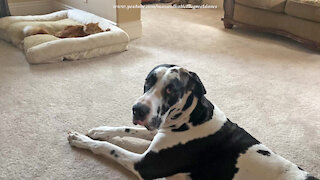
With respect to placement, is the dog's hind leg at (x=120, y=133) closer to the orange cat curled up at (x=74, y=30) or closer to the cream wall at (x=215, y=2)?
the orange cat curled up at (x=74, y=30)

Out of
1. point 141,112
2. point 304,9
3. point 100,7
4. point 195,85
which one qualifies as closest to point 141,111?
point 141,112

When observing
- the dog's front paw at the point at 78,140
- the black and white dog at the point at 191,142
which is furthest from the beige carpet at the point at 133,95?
the black and white dog at the point at 191,142

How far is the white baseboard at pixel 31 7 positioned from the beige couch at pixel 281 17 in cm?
244

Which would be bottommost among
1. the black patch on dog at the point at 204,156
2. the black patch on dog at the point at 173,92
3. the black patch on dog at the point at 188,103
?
the black patch on dog at the point at 204,156

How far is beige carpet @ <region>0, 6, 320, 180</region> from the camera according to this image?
1631 millimetres

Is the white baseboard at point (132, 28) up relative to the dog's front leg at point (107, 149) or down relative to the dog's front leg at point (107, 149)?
up

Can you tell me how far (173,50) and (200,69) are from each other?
53 centimetres

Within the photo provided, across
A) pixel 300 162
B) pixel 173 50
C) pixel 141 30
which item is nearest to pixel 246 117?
pixel 300 162

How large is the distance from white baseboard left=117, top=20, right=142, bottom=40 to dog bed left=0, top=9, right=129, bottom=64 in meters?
0.15

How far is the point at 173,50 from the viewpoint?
320cm

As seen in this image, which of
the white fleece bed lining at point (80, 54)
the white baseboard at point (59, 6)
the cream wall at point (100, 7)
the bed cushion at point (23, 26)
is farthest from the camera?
the white baseboard at point (59, 6)

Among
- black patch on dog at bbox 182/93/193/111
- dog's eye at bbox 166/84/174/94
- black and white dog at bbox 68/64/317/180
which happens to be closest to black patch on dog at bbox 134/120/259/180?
black and white dog at bbox 68/64/317/180

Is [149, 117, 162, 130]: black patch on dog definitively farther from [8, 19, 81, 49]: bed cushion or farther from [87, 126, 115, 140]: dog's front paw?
[8, 19, 81, 49]: bed cushion

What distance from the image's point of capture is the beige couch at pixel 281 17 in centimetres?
329
